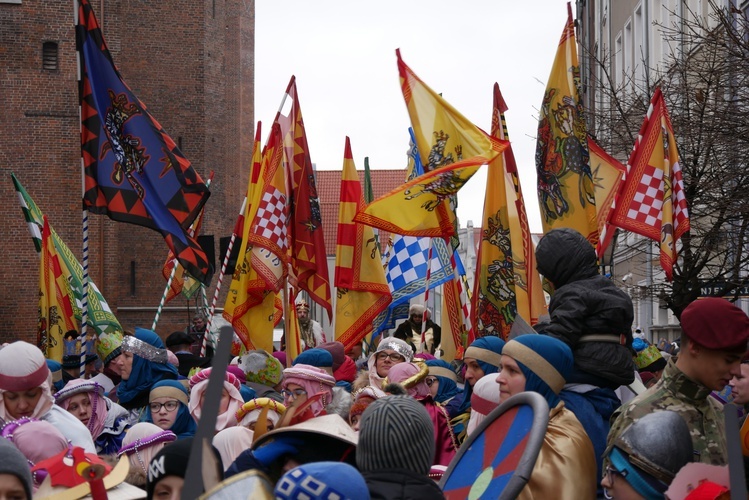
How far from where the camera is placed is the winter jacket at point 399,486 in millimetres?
3600

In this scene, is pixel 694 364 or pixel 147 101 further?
pixel 147 101

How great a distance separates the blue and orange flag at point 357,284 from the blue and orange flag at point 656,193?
14.7 feet

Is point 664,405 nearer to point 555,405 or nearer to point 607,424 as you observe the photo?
point 555,405

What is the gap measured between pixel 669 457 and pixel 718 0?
21164 mm

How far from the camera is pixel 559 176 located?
11070 millimetres

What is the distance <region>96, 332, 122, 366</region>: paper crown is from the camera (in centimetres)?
1135

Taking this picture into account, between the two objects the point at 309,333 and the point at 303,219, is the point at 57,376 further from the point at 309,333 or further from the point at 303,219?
the point at 309,333

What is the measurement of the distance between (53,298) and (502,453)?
1213cm

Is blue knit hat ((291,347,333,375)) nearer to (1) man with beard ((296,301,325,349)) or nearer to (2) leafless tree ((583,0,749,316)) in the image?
(2) leafless tree ((583,0,749,316))

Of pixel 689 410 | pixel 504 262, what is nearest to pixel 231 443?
pixel 689 410

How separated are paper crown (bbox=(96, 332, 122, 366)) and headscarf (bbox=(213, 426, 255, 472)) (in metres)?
4.74

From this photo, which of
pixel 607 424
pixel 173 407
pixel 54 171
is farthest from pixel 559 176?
pixel 54 171

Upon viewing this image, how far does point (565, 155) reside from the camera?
11242mm

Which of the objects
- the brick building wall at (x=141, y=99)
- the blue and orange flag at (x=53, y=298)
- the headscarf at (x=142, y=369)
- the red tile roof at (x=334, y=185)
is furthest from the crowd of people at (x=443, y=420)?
the red tile roof at (x=334, y=185)
